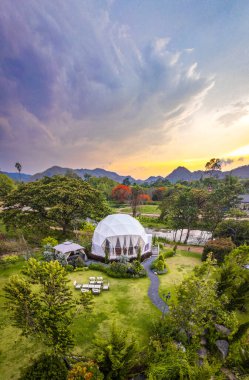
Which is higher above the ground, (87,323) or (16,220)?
(16,220)

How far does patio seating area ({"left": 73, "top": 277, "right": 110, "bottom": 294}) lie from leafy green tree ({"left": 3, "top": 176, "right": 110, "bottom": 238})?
12459mm

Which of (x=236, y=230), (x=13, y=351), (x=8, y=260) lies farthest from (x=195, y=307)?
(x=236, y=230)

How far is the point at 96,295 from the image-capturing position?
17.2 m

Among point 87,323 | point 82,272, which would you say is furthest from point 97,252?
point 87,323

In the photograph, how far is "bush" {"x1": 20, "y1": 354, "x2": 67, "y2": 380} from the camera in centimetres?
898

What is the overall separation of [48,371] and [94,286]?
8901mm

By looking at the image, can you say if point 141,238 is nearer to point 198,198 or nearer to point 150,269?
point 150,269

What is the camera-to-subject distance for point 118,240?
80.8 ft

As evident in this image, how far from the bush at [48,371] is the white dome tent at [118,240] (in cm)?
1504

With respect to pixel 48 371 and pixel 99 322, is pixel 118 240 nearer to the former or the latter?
pixel 99 322

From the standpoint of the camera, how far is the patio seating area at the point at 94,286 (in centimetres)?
1741

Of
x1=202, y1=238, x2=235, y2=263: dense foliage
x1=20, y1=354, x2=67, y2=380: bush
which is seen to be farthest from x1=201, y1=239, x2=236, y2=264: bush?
x1=20, y1=354, x2=67, y2=380: bush

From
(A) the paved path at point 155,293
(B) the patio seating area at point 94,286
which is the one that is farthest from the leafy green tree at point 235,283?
(B) the patio seating area at point 94,286

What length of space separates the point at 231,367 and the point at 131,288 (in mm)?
9148
